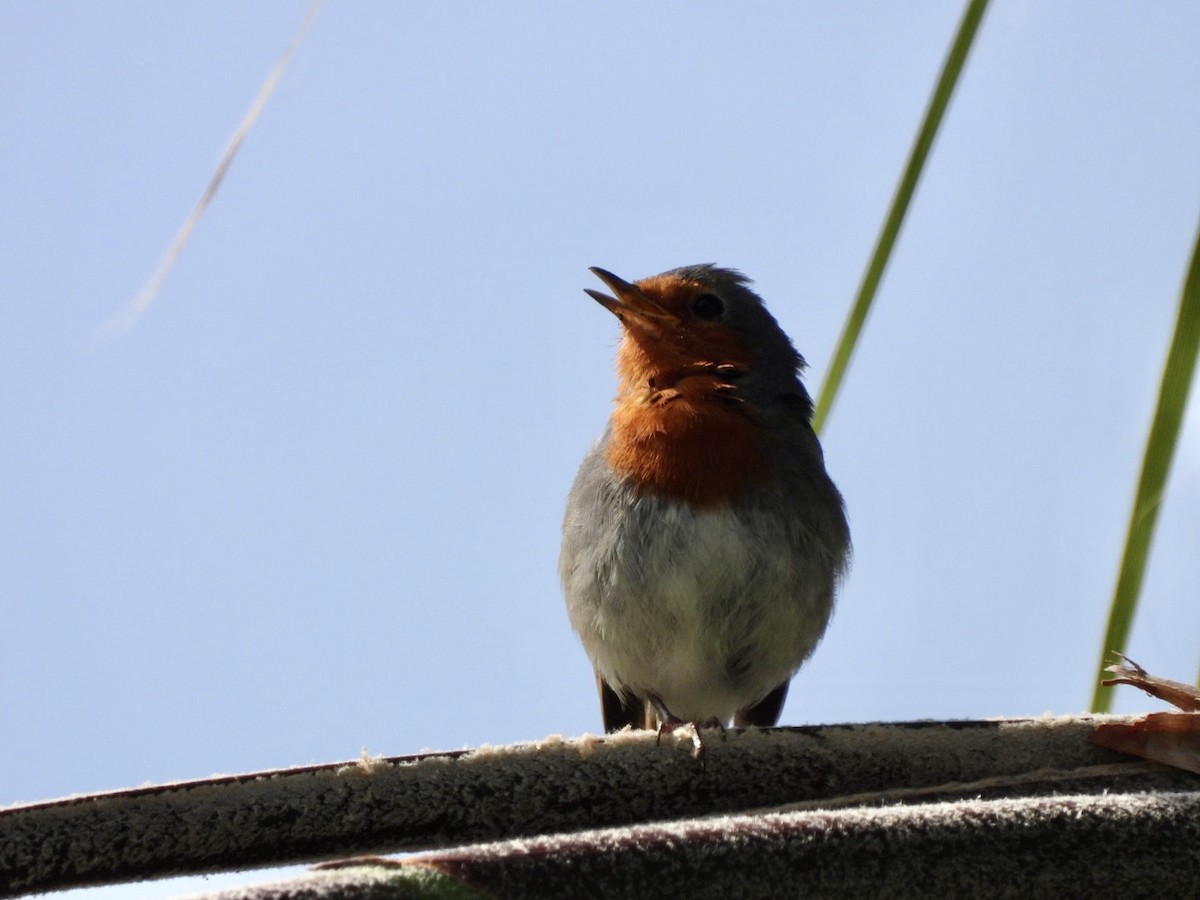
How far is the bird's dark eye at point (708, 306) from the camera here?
5555 mm

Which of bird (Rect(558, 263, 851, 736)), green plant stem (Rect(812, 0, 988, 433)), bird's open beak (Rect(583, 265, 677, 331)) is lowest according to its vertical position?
bird (Rect(558, 263, 851, 736))

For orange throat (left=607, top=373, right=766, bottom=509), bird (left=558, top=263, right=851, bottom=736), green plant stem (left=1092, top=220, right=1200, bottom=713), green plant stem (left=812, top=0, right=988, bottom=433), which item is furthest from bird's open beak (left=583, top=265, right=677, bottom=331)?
green plant stem (left=1092, top=220, right=1200, bottom=713)

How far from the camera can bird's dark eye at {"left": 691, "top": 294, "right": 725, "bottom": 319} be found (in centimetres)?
555

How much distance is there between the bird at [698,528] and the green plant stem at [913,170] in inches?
92.5

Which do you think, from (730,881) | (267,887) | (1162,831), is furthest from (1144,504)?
(267,887)

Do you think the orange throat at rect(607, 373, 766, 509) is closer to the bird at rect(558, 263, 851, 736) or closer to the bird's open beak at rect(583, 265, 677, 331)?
the bird at rect(558, 263, 851, 736)

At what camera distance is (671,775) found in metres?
1.55

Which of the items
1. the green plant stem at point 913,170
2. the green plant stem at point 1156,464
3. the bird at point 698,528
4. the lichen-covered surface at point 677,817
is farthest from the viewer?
the bird at point 698,528

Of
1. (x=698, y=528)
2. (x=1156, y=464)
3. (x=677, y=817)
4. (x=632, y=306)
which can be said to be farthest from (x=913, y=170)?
(x=632, y=306)

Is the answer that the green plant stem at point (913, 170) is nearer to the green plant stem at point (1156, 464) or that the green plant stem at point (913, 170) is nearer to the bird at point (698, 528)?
the green plant stem at point (1156, 464)

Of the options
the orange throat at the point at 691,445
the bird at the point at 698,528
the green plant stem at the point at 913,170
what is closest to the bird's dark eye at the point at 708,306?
the bird at the point at 698,528

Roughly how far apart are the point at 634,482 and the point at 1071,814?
3.51 m

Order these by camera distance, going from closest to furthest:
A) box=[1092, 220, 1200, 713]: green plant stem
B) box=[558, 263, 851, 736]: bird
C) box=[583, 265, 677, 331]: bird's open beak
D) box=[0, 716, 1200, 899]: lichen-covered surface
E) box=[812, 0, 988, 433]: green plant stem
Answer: box=[0, 716, 1200, 899]: lichen-covered surface < box=[1092, 220, 1200, 713]: green plant stem < box=[812, 0, 988, 433]: green plant stem < box=[558, 263, 851, 736]: bird < box=[583, 265, 677, 331]: bird's open beak

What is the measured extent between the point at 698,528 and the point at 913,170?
8.49 ft
